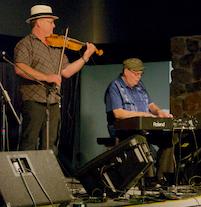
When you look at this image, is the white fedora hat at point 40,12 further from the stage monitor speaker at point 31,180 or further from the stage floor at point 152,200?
the stage floor at point 152,200

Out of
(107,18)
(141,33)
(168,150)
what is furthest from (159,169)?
(107,18)

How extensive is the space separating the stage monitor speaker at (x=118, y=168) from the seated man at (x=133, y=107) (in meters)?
0.37

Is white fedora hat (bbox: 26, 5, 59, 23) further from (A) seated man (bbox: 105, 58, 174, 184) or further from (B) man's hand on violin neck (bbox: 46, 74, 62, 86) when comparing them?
(A) seated man (bbox: 105, 58, 174, 184)

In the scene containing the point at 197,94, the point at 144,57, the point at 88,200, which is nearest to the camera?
the point at 88,200

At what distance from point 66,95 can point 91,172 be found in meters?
2.63

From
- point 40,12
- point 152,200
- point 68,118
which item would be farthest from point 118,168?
point 68,118

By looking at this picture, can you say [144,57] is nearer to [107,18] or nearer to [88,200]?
[107,18]

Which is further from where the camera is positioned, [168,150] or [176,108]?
[176,108]

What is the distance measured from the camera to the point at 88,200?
8.46ft

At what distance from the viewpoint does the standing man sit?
2.73 m

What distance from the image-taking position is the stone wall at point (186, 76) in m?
4.44

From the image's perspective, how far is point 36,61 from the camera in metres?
2.92

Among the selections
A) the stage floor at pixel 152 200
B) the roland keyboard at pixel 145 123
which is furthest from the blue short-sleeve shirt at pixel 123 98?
the stage floor at pixel 152 200

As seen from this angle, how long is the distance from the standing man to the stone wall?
1.86 m
